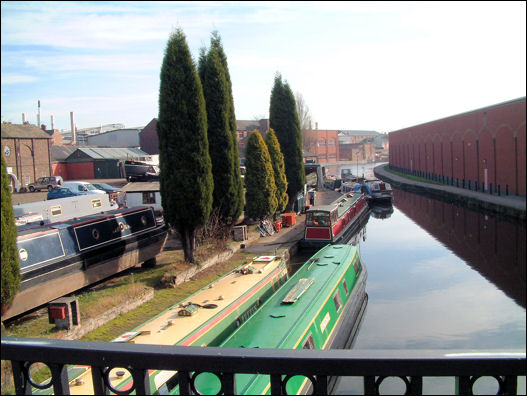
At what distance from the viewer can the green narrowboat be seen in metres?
6.40

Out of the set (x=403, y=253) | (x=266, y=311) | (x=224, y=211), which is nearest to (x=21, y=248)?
(x=266, y=311)

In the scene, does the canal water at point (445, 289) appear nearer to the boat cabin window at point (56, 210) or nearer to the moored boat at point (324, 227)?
the moored boat at point (324, 227)

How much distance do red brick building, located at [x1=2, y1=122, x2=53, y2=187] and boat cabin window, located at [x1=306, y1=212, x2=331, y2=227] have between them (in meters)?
27.3

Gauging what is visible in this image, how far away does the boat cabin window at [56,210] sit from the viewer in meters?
19.2

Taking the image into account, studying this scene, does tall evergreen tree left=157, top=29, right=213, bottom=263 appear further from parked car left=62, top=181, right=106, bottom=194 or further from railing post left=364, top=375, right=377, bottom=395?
parked car left=62, top=181, right=106, bottom=194

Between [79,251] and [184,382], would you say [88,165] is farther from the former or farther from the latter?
[184,382]

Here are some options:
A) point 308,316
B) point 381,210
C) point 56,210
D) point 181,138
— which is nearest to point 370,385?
point 308,316

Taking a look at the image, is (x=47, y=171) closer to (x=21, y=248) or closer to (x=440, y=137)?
(x=21, y=248)

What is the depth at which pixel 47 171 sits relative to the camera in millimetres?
41031

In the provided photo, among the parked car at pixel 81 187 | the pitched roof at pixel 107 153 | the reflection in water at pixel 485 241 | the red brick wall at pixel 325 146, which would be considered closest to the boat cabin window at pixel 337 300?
the reflection in water at pixel 485 241

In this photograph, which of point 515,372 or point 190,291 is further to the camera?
point 190,291

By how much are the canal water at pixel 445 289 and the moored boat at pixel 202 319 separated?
2.35 metres

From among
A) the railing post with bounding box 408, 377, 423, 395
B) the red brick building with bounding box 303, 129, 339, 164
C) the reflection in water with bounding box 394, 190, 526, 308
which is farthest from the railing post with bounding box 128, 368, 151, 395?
the red brick building with bounding box 303, 129, 339, 164

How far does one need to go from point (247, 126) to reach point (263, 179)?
43.2m
